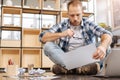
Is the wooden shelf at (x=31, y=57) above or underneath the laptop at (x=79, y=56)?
underneath

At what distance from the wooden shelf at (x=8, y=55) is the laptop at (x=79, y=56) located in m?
3.14

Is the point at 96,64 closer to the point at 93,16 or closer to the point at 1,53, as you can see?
the point at 1,53

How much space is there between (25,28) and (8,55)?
0.64 m

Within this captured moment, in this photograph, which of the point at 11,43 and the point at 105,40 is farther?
the point at 11,43

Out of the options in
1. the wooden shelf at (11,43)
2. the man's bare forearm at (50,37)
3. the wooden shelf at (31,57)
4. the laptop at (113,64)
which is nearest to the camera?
the laptop at (113,64)

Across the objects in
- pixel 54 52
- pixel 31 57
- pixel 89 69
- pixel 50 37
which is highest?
pixel 50 37

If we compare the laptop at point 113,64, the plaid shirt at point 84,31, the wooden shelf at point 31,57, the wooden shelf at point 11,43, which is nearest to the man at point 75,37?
the plaid shirt at point 84,31

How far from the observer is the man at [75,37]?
1442 millimetres

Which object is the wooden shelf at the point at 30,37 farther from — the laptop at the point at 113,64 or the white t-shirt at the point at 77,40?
the laptop at the point at 113,64

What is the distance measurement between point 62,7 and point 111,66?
12.5 ft

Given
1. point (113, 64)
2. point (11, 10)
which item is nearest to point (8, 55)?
point (11, 10)

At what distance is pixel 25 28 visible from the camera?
4492mm

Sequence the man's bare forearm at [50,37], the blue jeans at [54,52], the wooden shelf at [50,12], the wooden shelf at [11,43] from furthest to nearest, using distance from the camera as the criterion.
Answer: the wooden shelf at [50,12] < the wooden shelf at [11,43] < the man's bare forearm at [50,37] < the blue jeans at [54,52]

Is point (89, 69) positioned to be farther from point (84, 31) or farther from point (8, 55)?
point (8, 55)
